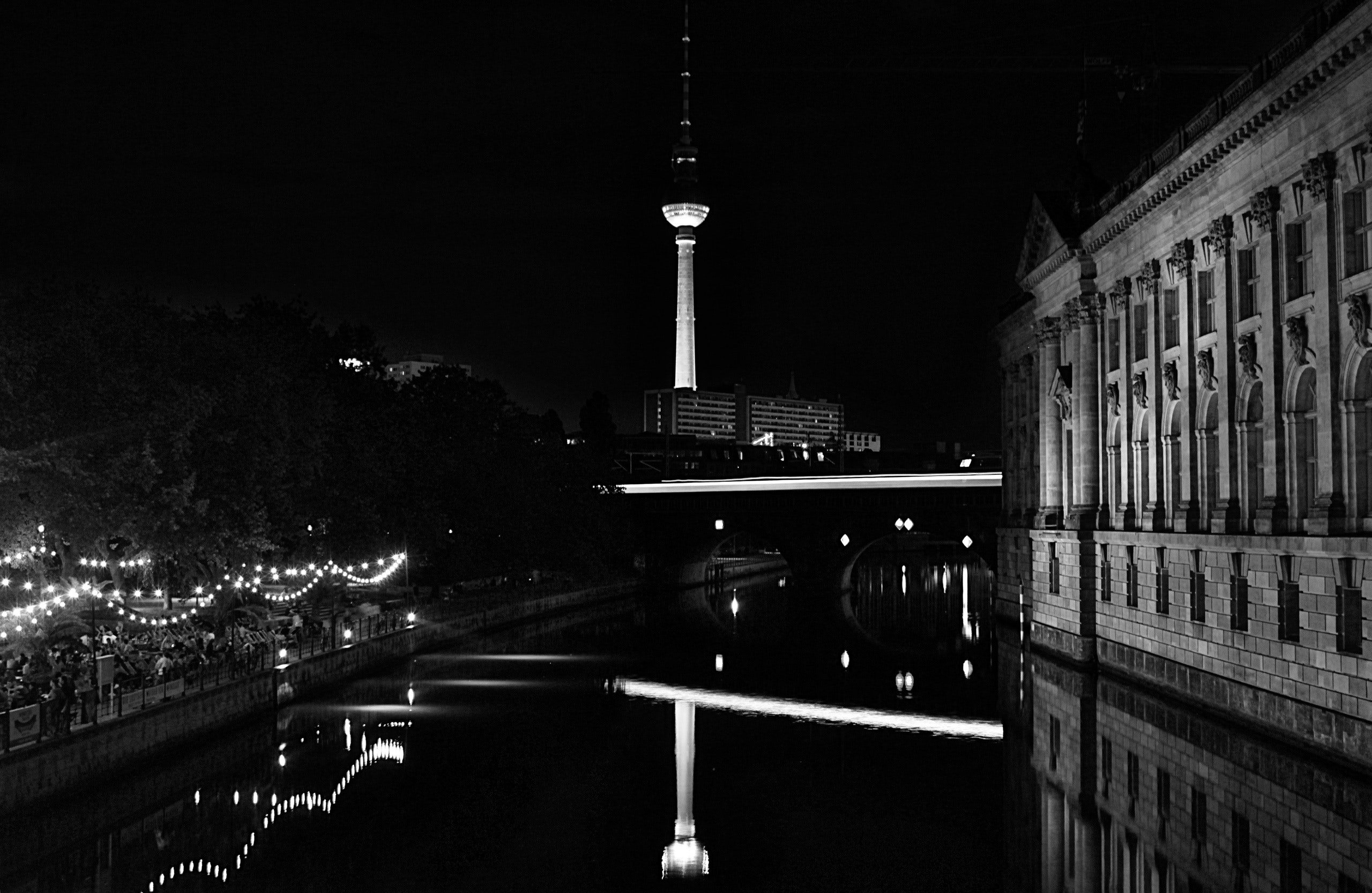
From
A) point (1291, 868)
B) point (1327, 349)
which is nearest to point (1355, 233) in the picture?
point (1327, 349)

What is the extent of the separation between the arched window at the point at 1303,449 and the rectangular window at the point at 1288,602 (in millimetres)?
1544

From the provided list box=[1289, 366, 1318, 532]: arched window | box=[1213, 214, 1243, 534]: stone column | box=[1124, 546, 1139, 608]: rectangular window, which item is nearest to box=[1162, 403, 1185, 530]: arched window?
box=[1124, 546, 1139, 608]: rectangular window

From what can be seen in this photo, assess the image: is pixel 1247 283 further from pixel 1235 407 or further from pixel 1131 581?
pixel 1131 581

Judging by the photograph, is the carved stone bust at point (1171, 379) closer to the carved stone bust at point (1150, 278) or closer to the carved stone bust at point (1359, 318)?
the carved stone bust at point (1150, 278)

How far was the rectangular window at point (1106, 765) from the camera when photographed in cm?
3519

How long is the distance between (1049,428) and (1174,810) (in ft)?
139

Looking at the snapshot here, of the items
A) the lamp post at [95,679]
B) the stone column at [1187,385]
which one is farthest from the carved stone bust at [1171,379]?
the lamp post at [95,679]

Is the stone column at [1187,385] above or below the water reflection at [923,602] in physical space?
above

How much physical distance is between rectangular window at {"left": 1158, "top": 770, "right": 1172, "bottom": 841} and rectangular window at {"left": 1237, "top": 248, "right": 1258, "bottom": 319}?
16.5 metres

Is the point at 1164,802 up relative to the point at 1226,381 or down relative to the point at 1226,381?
down

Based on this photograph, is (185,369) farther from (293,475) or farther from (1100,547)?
(1100,547)

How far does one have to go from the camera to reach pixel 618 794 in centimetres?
3675

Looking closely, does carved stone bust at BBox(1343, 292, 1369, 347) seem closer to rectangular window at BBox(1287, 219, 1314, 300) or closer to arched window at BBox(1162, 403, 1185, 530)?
rectangular window at BBox(1287, 219, 1314, 300)

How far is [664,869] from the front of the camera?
1142 inches
